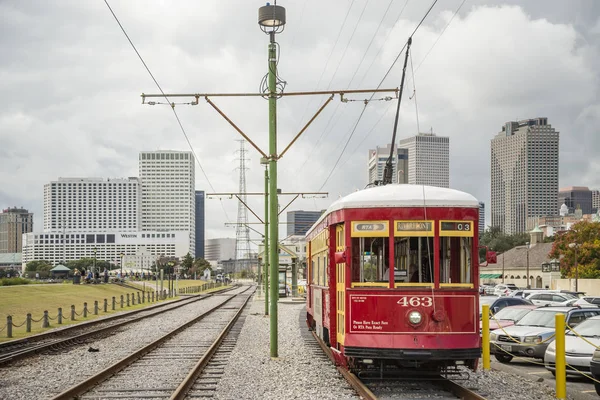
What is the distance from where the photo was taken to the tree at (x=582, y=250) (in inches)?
2726

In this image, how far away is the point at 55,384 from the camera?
1316 centimetres

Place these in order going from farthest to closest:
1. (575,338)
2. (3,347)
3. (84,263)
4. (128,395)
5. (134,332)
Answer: (84,263) < (134,332) < (3,347) < (575,338) < (128,395)

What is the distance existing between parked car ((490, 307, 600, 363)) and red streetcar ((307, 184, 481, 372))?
495cm

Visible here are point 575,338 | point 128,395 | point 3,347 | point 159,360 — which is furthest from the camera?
point 3,347

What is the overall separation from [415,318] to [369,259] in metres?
1.19

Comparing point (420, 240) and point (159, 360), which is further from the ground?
point (420, 240)

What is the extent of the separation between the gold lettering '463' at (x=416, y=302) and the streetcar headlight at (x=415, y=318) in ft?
0.46

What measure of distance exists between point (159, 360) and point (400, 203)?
731 cm

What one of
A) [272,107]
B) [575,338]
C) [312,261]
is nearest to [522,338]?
[575,338]

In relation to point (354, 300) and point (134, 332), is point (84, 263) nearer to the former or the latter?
point (134, 332)

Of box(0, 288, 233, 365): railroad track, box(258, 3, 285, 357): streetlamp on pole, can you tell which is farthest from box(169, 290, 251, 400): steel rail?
box(0, 288, 233, 365): railroad track

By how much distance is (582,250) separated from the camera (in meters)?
70.4

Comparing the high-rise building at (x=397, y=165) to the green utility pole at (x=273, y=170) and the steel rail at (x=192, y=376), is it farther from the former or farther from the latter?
the steel rail at (x=192, y=376)

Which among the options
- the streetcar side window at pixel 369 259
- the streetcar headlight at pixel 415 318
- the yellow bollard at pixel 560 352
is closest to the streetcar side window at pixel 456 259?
the streetcar headlight at pixel 415 318
